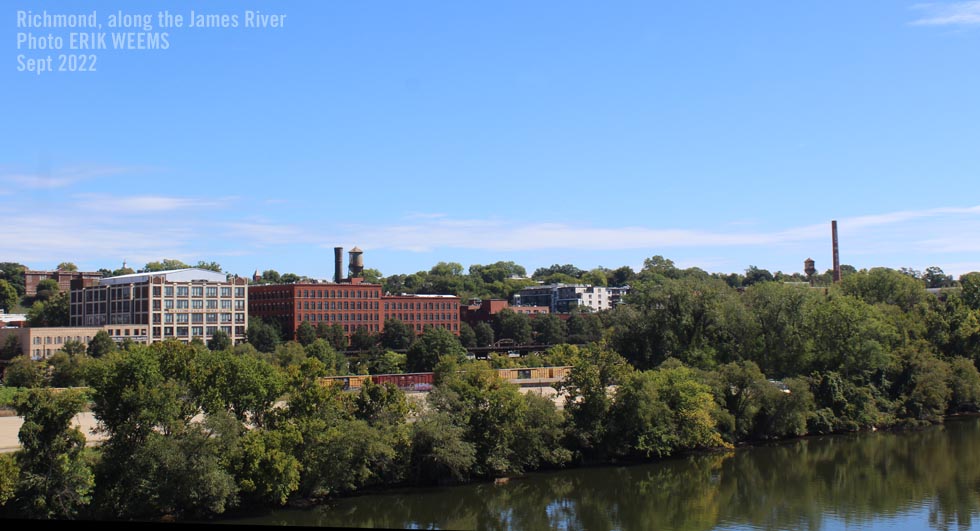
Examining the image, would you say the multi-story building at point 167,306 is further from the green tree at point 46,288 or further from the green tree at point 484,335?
the green tree at point 46,288

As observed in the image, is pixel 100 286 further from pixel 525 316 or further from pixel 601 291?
pixel 601 291

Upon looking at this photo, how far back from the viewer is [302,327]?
9112cm

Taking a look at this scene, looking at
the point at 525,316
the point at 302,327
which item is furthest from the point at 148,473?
the point at 525,316

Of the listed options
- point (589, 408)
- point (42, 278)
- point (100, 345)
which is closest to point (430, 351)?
point (100, 345)

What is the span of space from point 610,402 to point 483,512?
407 inches

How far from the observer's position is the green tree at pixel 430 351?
234ft

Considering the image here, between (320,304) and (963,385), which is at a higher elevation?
(320,304)

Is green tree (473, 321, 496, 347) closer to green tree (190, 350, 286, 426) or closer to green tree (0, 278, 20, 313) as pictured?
green tree (0, 278, 20, 313)

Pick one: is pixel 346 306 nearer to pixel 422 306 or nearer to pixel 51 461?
pixel 422 306

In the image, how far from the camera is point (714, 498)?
107ft

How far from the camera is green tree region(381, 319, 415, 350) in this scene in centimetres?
9861

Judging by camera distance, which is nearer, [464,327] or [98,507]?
[98,507]

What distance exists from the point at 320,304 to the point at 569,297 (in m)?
55.6

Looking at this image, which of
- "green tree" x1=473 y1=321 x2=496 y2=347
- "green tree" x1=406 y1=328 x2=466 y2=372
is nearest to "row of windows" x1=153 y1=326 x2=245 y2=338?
"green tree" x1=406 y1=328 x2=466 y2=372
